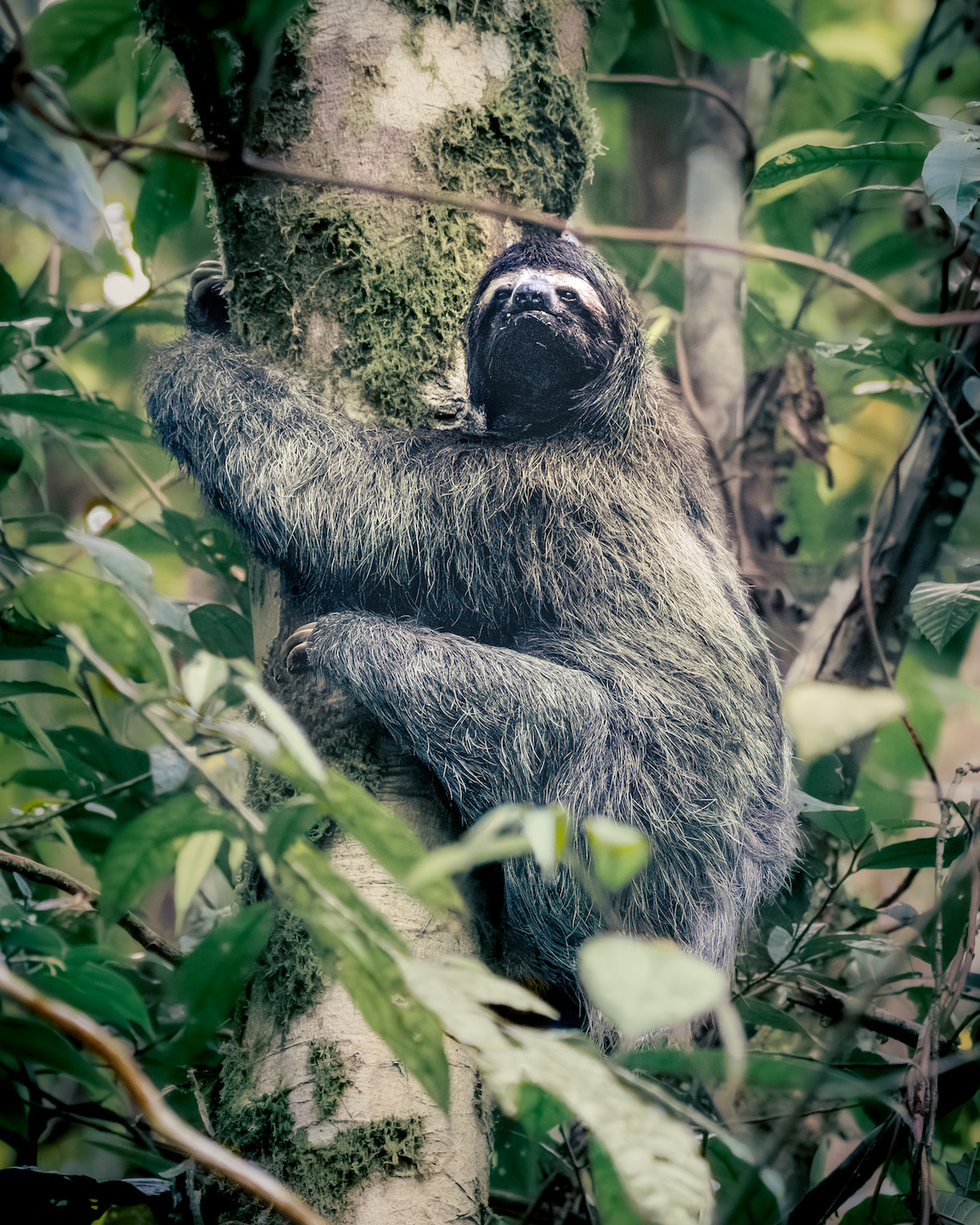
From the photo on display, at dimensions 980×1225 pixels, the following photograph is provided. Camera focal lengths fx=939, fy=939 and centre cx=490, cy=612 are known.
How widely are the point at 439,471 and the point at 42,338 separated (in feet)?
4.96

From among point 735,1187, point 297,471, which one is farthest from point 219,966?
point 735,1187

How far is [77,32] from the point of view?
1.92 meters

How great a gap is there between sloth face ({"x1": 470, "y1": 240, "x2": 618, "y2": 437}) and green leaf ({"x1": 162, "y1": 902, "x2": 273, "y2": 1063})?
1.67 meters

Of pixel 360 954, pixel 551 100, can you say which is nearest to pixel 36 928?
pixel 360 954

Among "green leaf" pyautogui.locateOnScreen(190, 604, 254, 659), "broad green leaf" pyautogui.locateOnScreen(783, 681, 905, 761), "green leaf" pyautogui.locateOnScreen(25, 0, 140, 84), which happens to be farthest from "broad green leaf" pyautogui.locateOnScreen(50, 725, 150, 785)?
"broad green leaf" pyautogui.locateOnScreen(783, 681, 905, 761)

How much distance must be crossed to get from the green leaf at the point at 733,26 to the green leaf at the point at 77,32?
112cm

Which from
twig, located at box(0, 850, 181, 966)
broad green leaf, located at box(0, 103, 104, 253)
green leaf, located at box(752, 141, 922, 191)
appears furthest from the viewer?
green leaf, located at box(752, 141, 922, 191)

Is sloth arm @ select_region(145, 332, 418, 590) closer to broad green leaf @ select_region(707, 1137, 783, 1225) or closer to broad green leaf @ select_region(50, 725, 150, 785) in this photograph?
broad green leaf @ select_region(50, 725, 150, 785)

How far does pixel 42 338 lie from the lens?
3066mm

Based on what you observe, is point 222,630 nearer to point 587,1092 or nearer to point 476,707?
point 476,707

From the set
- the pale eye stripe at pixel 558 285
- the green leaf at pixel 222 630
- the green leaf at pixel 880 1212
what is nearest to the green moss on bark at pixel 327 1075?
the green leaf at pixel 222 630

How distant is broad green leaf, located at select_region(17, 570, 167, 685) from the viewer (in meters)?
1.09

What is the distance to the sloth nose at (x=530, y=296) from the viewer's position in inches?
97.1

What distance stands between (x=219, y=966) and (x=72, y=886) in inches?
46.4
